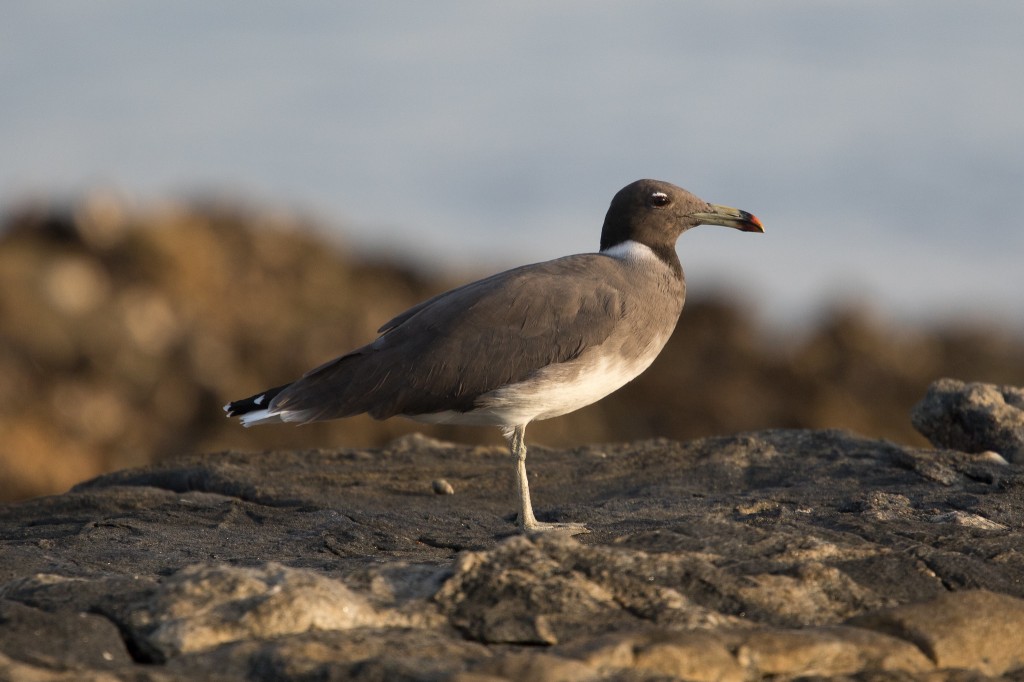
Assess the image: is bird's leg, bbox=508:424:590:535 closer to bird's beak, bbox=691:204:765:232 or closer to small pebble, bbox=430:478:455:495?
small pebble, bbox=430:478:455:495

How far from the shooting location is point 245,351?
72.8 ft

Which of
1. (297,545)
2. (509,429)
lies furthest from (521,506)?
(297,545)

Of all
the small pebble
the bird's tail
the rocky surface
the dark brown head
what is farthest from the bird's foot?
the dark brown head

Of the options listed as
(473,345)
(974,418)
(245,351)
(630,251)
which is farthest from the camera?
(245,351)

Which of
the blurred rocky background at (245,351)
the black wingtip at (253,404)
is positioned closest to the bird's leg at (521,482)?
the black wingtip at (253,404)

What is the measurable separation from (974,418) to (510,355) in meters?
3.80

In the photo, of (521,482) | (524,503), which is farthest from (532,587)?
(521,482)

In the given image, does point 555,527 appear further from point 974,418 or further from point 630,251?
point 974,418

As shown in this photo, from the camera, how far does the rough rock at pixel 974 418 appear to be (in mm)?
9188

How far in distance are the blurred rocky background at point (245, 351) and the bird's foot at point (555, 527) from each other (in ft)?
36.3

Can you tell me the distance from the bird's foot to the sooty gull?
0.04 feet

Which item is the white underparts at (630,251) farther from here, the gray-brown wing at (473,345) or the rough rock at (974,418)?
the rough rock at (974,418)

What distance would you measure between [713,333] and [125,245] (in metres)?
11.2

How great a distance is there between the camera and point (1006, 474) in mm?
8188
